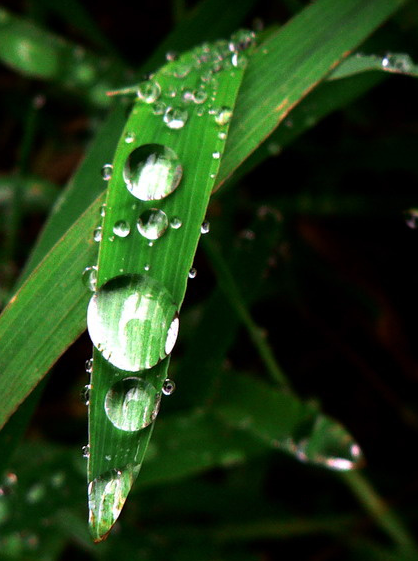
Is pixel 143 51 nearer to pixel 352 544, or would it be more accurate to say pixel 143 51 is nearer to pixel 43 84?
pixel 43 84

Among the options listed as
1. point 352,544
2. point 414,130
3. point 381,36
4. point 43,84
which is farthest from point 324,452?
point 43,84

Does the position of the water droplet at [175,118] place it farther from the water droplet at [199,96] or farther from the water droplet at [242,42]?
the water droplet at [242,42]

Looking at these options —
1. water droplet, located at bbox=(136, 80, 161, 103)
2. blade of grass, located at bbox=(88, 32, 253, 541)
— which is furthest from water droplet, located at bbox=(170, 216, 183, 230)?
water droplet, located at bbox=(136, 80, 161, 103)

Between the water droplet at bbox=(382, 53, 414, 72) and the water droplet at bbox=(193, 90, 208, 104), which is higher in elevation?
the water droplet at bbox=(382, 53, 414, 72)

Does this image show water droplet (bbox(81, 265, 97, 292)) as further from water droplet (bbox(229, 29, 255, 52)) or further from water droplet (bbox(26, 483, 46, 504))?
water droplet (bbox(26, 483, 46, 504))

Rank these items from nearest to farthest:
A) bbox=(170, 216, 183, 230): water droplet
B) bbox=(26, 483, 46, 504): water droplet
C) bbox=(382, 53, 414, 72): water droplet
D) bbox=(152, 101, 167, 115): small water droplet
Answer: bbox=(170, 216, 183, 230): water droplet → bbox=(152, 101, 167, 115): small water droplet → bbox=(382, 53, 414, 72): water droplet → bbox=(26, 483, 46, 504): water droplet

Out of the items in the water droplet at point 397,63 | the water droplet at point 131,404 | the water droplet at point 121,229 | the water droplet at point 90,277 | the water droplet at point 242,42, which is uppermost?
the water droplet at point 242,42

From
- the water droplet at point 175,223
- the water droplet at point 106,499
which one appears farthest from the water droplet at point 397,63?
the water droplet at point 106,499

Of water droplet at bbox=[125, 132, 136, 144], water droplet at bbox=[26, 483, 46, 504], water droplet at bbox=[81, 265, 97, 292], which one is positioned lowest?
water droplet at bbox=[26, 483, 46, 504]
